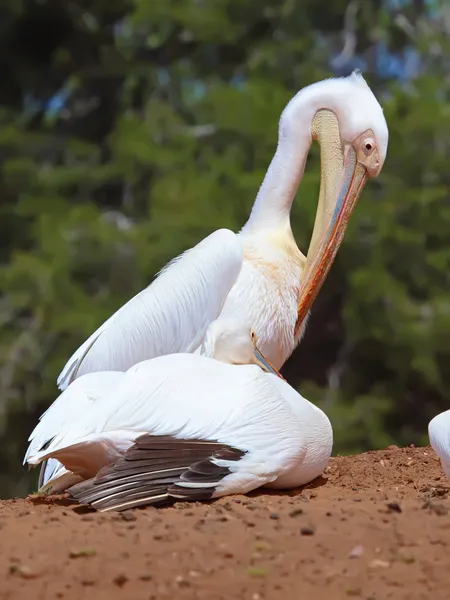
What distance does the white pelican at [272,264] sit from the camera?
5.43 meters

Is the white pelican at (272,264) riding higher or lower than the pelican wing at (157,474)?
higher

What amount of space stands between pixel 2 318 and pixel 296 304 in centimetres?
731

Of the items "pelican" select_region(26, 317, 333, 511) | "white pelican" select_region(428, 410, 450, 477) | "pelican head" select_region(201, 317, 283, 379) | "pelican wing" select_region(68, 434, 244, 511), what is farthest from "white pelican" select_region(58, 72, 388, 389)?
"white pelican" select_region(428, 410, 450, 477)

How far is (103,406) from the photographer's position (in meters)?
4.42

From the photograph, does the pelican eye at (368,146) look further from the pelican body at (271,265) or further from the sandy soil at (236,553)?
the sandy soil at (236,553)

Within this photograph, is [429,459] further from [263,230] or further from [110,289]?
[110,289]

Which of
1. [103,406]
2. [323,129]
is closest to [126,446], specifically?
[103,406]

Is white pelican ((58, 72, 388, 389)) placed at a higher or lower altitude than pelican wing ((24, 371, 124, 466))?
higher

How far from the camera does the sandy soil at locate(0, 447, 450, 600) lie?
2.99 meters

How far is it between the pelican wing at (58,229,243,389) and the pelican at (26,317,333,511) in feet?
2.46

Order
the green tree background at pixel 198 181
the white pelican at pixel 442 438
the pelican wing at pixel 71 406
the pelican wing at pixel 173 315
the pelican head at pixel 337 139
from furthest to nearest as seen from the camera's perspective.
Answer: the green tree background at pixel 198 181, the pelican head at pixel 337 139, the pelican wing at pixel 173 315, the pelican wing at pixel 71 406, the white pelican at pixel 442 438

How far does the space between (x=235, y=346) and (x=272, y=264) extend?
2.24ft

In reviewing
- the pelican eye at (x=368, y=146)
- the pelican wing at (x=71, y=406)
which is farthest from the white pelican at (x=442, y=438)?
the pelican eye at (x=368, y=146)

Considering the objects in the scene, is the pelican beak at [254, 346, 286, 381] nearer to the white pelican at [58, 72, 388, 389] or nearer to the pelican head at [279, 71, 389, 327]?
the white pelican at [58, 72, 388, 389]
